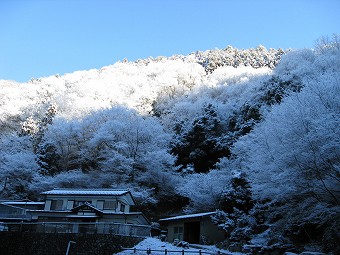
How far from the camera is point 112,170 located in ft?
109

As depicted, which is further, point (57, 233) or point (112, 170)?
point (112, 170)

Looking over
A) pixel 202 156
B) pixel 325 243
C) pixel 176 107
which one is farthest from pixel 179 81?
pixel 325 243

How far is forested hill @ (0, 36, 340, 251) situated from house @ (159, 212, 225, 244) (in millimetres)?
1964

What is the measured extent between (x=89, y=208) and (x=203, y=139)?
15675 mm

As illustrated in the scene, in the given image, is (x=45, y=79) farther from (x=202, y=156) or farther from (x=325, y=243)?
(x=325, y=243)

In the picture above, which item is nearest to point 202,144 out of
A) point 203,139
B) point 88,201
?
point 203,139

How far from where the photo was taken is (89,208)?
81.4 ft

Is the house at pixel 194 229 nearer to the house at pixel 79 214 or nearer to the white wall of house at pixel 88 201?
the house at pixel 79 214

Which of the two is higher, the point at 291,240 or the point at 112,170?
the point at 112,170

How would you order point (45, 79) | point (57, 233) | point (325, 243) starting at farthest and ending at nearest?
point (45, 79)
point (57, 233)
point (325, 243)

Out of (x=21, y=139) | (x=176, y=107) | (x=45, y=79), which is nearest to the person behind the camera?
(x=21, y=139)

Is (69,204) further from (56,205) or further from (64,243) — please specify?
(64,243)

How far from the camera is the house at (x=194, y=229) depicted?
22.8 meters

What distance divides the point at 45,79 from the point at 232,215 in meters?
60.2
